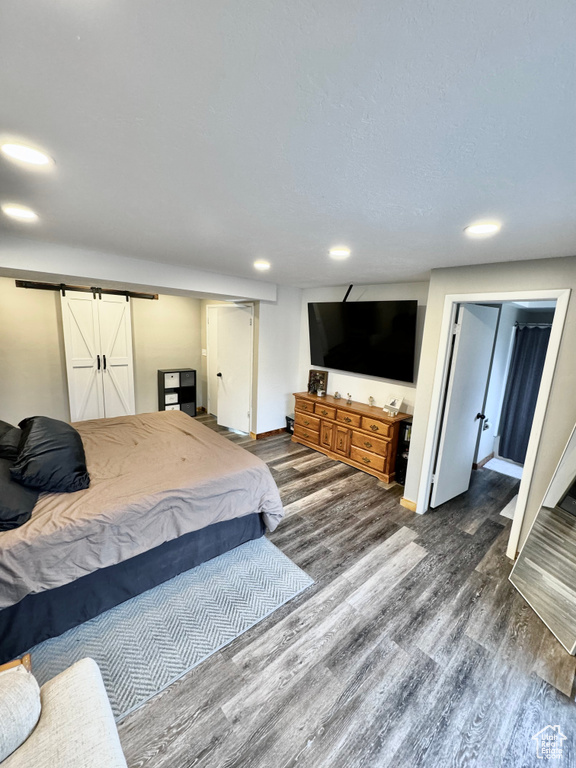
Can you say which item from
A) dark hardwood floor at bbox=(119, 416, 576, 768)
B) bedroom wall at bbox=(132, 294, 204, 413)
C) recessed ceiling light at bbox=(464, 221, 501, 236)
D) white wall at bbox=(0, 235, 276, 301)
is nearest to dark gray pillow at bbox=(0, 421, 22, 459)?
white wall at bbox=(0, 235, 276, 301)

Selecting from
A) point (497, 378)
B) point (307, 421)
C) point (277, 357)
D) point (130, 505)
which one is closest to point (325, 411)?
point (307, 421)

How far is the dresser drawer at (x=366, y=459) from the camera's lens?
12.4 ft

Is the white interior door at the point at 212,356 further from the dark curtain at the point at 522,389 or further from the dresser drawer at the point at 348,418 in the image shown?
the dark curtain at the point at 522,389

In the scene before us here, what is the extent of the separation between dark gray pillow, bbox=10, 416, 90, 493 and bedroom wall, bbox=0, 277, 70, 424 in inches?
102

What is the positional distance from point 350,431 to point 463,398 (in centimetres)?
142

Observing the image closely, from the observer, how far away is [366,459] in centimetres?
391

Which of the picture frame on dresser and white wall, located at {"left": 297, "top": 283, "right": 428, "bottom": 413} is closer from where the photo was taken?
white wall, located at {"left": 297, "top": 283, "right": 428, "bottom": 413}

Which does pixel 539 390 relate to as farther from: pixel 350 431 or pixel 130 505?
pixel 130 505

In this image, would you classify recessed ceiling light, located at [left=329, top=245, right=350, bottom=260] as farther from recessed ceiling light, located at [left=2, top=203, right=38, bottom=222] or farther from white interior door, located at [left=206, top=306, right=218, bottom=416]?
white interior door, located at [left=206, top=306, right=218, bottom=416]

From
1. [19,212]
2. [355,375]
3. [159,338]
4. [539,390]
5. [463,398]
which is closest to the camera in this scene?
[19,212]

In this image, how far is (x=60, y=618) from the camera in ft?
5.84

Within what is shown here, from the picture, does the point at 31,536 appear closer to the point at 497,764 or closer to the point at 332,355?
the point at 497,764

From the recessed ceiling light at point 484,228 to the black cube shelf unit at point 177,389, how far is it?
4.78 m

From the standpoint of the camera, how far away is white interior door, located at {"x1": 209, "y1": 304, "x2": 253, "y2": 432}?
489 cm
